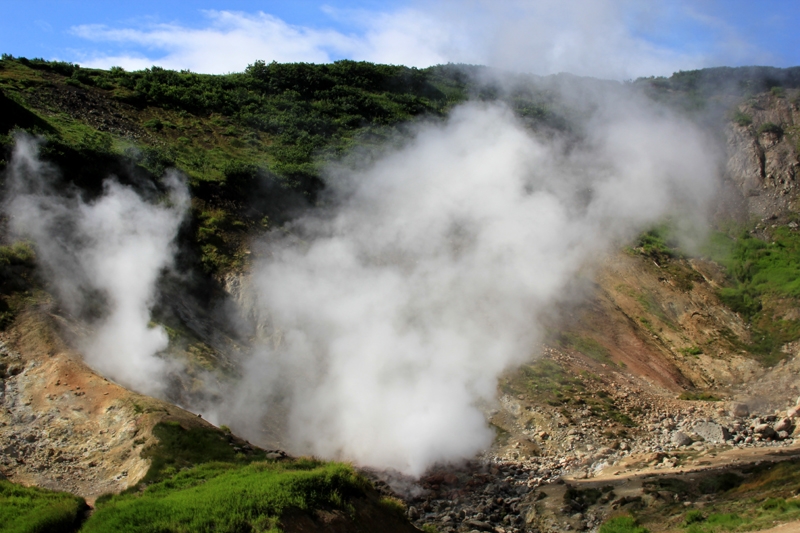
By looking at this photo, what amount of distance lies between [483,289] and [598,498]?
11048 millimetres

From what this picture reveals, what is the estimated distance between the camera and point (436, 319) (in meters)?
20.9

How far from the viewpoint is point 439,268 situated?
23875 mm

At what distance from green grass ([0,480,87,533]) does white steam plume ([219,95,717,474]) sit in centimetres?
531

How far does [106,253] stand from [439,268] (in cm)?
1178

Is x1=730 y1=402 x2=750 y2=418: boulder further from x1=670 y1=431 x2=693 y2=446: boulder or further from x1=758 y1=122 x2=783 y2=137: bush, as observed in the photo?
x1=758 y1=122 x2=783 y2=137: bush

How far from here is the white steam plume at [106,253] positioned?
14.7 meters

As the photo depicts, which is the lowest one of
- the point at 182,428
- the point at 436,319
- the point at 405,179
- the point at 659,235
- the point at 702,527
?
the point at 702,527

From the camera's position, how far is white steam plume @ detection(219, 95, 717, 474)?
16.4m

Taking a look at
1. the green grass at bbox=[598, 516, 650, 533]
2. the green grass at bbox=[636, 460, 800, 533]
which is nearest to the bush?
the green grass at bbox=[636, 460, 800, 533]

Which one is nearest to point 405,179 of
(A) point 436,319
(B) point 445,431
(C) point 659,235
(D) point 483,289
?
(D) point 483,289

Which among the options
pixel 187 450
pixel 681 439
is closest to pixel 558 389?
pixel 681 439

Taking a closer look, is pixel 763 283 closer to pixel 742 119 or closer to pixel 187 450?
pixel 742 119

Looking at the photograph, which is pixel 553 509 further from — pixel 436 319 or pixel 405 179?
pixel 405 179

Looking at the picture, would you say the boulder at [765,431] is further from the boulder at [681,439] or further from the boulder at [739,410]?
the boulder at [681,439]
